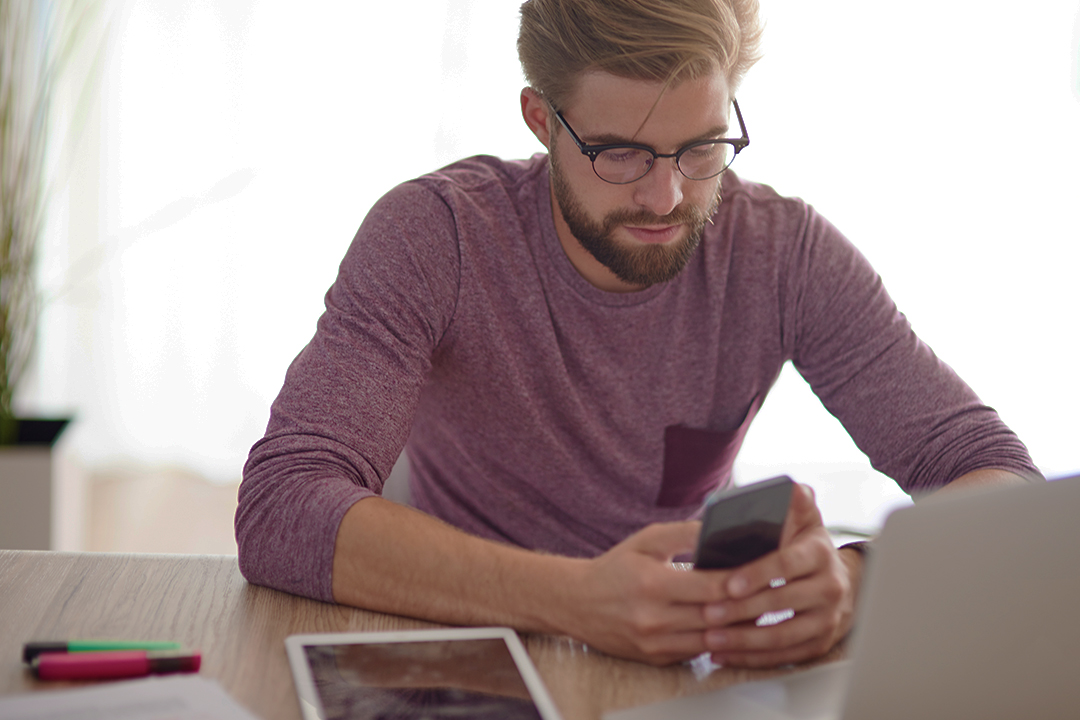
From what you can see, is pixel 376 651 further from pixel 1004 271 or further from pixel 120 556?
pixel 1004 271

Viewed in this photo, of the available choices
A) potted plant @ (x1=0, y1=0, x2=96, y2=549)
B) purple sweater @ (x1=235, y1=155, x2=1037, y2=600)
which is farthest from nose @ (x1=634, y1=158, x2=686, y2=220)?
potted plant @ (x1=0, y1=0, x2=96, y2=549)

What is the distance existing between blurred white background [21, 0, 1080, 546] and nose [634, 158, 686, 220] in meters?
1.47

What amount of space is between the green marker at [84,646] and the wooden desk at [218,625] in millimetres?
15

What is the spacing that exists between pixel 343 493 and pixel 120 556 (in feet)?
0.83

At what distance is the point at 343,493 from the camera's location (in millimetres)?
869

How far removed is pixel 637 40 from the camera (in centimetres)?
106

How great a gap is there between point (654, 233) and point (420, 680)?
0.68m

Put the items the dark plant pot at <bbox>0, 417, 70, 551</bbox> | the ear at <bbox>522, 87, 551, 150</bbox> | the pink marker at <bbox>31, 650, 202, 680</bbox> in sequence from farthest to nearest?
the dark plant pot at <bbox>0, 417, 70, 551</bbox>, the ear at <bbox>522, 87, 551, 150</bbox>, the pink marker at <bbox>31, 650, 202, 680</bbox>

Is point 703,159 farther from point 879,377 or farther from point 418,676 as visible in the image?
point 418,676

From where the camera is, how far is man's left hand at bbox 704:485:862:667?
0.72 m

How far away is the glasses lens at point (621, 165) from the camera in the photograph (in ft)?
3.62

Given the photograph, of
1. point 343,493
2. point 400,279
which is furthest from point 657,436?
point 343,493

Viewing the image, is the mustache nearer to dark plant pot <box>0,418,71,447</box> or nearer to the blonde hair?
the blonde hair

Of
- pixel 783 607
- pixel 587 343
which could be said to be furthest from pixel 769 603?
pixel 587 343
